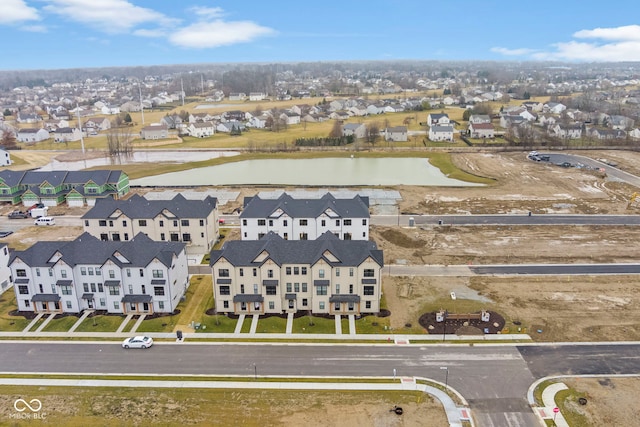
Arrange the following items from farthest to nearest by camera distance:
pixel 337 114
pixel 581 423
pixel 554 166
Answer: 1. pixel 337 114
2. pixel 554 166
3. pixel 581 423

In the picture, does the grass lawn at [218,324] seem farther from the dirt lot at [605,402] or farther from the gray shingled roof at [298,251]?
the dirt lot at [605,402]

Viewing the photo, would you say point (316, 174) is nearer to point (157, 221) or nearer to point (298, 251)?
point (157, 221)

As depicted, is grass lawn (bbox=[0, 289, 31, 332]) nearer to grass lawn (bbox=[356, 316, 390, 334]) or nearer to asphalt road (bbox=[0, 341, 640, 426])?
asphalt road (bbox=[0, 341, 640, 426])

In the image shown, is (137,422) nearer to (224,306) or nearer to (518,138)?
(224,306)

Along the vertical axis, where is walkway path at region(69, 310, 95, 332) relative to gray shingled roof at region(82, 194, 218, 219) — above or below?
below

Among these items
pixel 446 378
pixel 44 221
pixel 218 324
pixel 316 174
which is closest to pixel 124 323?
pixel 218 324

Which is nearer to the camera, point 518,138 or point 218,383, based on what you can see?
point 218,383

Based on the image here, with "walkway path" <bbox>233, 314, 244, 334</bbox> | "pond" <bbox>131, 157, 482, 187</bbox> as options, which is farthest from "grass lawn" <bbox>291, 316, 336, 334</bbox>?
"pond" <bbox>131, 157, 482, 187</bbox>

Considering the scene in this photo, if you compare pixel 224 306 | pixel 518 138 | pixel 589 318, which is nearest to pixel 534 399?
pixel 589 318
